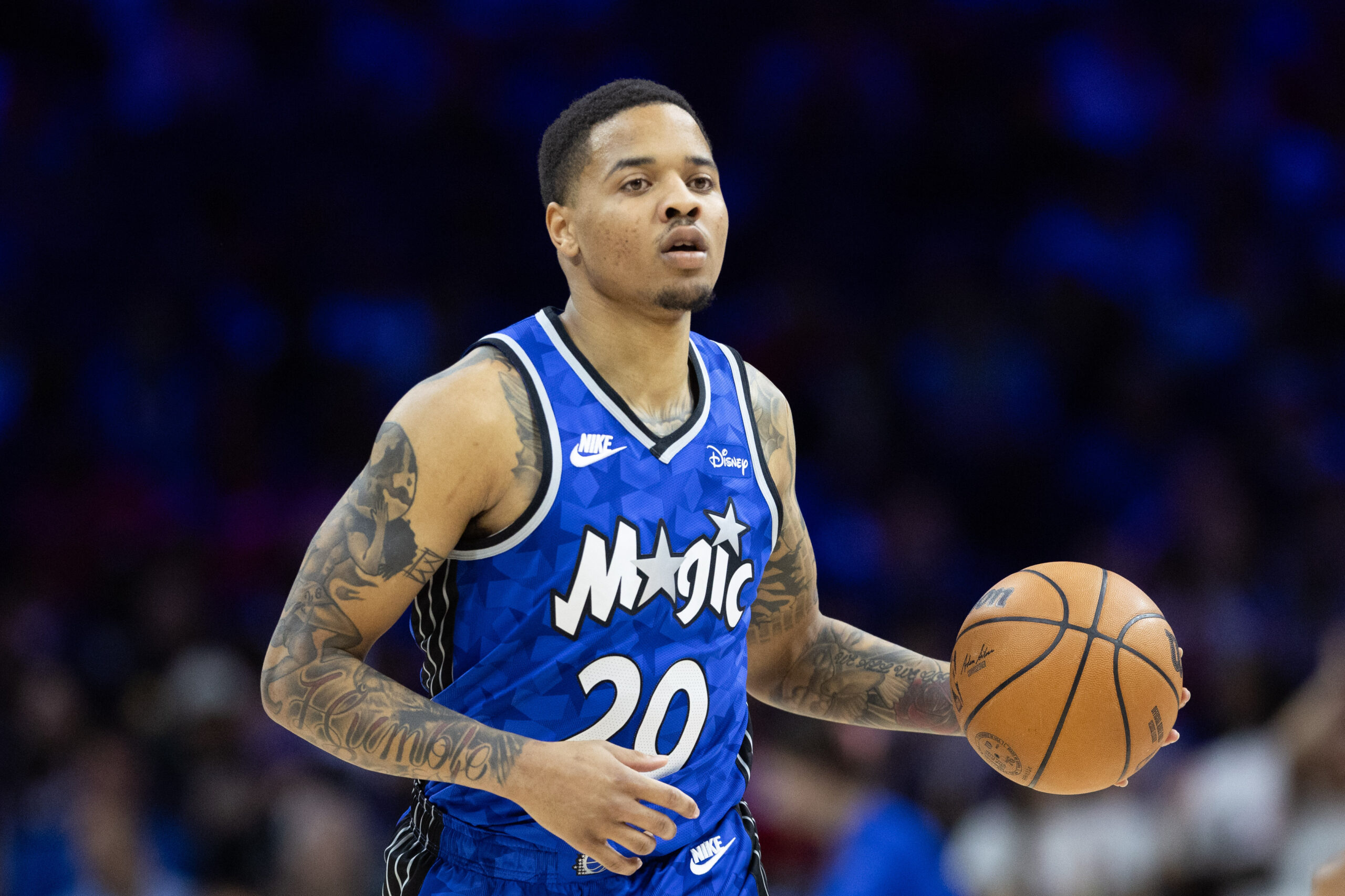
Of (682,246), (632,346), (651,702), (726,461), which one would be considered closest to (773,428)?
(726,461)

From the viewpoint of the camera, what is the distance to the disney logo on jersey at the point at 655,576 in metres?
3.01

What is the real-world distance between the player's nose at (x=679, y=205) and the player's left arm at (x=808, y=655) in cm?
58

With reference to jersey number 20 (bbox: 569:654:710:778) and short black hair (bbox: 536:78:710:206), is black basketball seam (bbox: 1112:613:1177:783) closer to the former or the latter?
jersey number 20 (bbox: 569:654:710:778)

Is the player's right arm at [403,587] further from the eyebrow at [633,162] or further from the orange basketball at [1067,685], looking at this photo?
the orange basketball at [1067,685]

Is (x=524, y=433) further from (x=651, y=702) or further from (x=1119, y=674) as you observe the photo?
(x=1119, y=674)

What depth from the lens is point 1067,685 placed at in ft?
10.5

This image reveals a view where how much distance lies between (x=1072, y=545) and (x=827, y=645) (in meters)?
5.44

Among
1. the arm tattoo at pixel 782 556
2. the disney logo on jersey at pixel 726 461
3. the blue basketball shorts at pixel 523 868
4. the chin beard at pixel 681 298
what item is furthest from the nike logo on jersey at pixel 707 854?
the chin beard at pixel 681 298

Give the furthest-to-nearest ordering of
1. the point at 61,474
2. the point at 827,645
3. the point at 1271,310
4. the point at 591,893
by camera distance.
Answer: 1. the point at 1271,310
2. the point at 61,474
3. the point at 827,645
4. the point at 591,893

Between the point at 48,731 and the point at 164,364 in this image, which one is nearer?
the point at 48,731

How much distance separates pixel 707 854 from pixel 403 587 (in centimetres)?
94

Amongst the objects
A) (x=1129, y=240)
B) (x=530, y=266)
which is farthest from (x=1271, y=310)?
(x=530, y=266)

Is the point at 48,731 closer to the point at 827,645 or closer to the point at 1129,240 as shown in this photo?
the point at 827,645

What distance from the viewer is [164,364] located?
8.78 m
